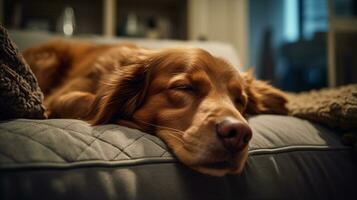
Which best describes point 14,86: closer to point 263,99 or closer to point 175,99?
point 175,99

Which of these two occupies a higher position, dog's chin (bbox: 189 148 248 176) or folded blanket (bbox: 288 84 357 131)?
folded blanket (bbox: 288 84 357 131)

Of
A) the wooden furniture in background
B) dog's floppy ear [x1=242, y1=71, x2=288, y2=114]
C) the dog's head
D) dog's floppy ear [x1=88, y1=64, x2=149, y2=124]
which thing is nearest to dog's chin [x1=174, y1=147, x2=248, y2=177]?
the dog's head

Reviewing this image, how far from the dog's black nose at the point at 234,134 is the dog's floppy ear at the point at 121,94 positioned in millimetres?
429

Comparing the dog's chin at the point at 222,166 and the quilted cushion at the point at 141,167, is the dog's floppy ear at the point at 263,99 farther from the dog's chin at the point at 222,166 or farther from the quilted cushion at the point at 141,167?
the dog's chin at the point at 222,166

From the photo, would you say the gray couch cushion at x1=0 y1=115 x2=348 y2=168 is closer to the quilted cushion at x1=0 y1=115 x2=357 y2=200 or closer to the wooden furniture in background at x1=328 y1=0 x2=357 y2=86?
the quilted cushion at x1=0 y1=115 x2=357 y2=200

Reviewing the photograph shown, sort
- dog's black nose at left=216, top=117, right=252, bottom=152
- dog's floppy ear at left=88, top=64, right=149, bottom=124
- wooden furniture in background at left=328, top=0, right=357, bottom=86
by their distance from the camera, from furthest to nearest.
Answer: wooden furniture in background at left=328, top=0, right=357, bottom=86, dog's floppy ear at left=88, top=64, right=149, bottom=124, dog's black nose at left=216, top=117, right=252, bottom=152

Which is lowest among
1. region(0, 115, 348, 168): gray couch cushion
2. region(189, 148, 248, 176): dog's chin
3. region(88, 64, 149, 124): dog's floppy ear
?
region(189, 148, 248, 176): dog's chin

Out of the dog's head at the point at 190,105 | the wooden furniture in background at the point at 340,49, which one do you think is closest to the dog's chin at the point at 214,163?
the dog's head at the point at 190,105

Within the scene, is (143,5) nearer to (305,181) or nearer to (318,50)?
(318,50)

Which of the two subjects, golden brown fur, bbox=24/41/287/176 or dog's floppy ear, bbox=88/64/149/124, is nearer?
golden brown fur, bbox=24/41/287/176

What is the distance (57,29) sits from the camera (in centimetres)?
376

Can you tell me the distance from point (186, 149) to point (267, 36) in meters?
4.19

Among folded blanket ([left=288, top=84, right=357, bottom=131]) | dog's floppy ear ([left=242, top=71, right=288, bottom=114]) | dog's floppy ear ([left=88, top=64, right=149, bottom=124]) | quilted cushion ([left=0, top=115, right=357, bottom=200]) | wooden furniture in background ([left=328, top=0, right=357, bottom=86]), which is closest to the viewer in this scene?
quilted cushion ([left=0, top=115, right=357, bottom=200])

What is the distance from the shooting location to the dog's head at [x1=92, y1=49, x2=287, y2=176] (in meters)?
0.85
